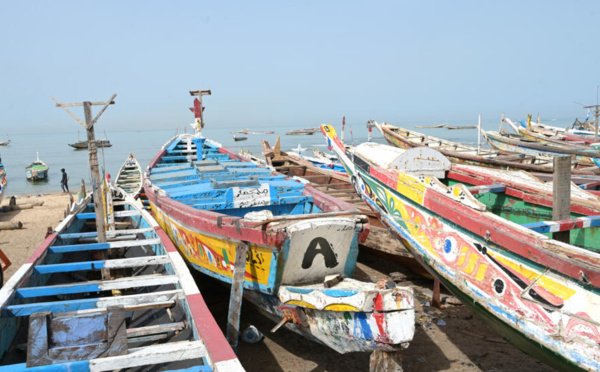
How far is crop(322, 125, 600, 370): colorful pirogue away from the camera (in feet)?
12.2

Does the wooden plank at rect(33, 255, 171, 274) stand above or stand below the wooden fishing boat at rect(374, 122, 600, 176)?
below

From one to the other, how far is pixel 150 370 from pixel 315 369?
7.41ft

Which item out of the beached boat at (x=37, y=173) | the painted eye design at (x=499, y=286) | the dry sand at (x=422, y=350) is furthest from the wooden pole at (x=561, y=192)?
the beached boat at (x=37, y=173)

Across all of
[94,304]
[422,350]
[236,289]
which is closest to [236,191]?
[236,289]

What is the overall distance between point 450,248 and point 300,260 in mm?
1996

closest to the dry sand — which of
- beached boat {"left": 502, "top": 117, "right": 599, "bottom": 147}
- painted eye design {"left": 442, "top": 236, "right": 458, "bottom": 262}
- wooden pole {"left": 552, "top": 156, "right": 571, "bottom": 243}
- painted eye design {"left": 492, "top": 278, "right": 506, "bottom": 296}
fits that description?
painted eye design {"left": 442, "top": 236, "right": 458, "bottom": 262}

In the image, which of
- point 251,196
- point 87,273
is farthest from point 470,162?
point 87,273

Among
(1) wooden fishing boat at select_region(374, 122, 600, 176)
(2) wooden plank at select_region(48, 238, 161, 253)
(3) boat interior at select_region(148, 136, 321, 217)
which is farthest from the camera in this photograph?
(1) wooden fishing boat at select_region(374, 122, 600, 176)

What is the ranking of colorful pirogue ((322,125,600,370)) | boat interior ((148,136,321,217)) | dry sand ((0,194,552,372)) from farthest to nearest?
boat interior ((148,136,321,217)) < dry sand ((0,194,552,372)) < colorful pirogue ((322,125,600,370))

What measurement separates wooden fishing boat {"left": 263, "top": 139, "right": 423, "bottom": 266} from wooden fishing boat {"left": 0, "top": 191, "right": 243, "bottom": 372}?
243 cm

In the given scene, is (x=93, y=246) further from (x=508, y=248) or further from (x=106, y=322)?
(x=508, y=248)

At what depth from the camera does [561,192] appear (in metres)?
4.97

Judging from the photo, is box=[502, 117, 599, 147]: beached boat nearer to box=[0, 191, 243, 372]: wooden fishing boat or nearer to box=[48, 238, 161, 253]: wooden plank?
box=[48, 238, 161, 253]: wooden plank

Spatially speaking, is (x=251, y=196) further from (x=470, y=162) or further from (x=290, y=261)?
(x=470, y=162)
